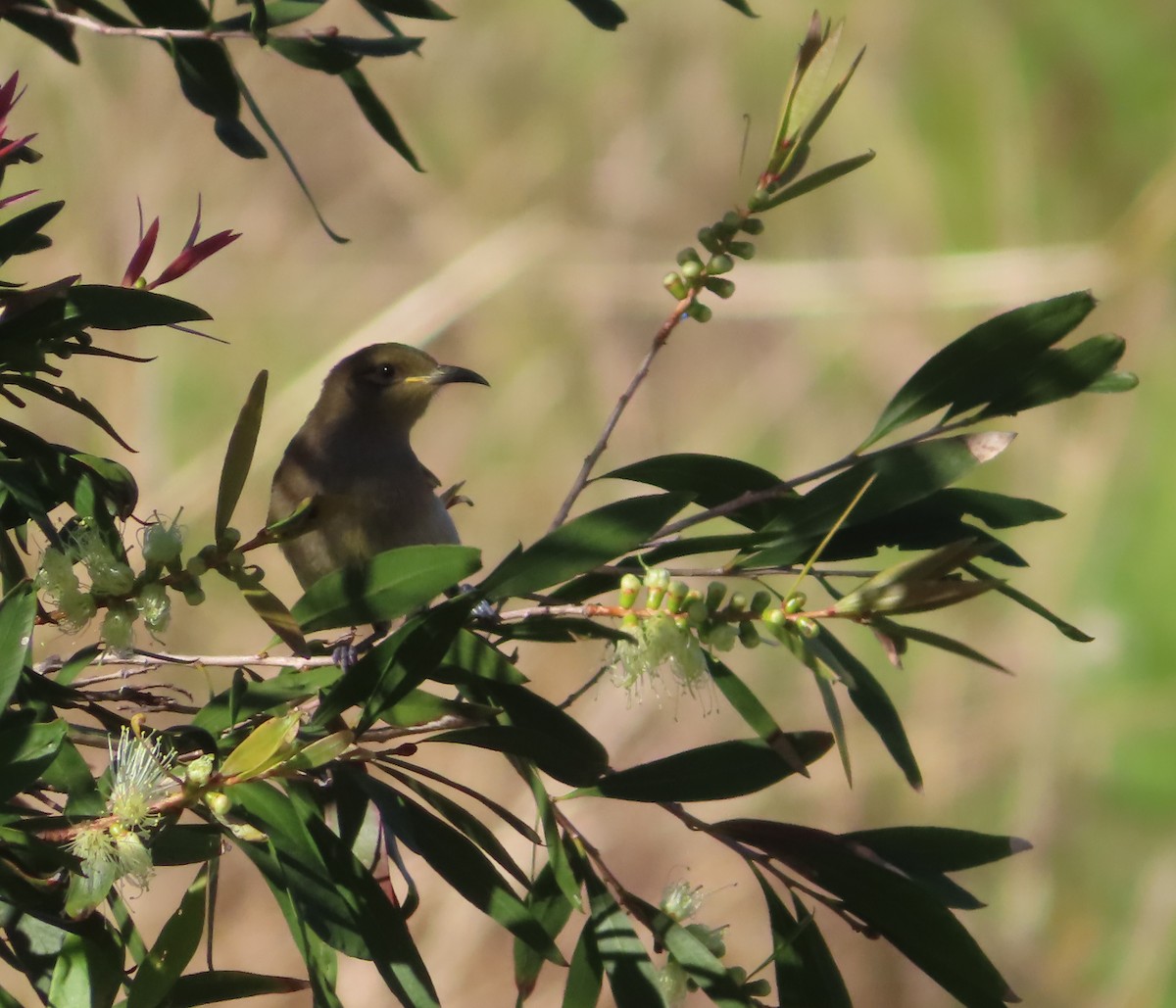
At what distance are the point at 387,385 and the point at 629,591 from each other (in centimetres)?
267

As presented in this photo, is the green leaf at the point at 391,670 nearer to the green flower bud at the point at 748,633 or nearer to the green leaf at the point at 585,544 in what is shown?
the green leaf at the point at 585,544

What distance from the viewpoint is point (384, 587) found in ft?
6.20

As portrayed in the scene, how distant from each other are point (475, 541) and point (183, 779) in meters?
6.29

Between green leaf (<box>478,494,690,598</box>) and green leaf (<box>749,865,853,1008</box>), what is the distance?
52 cm

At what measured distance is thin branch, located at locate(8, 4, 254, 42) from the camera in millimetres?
2449

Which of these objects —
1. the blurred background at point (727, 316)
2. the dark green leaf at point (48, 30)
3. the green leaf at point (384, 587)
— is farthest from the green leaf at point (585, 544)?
the blurred background at point (727, 316)

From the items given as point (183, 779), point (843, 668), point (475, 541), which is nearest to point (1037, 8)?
point (475, 541)

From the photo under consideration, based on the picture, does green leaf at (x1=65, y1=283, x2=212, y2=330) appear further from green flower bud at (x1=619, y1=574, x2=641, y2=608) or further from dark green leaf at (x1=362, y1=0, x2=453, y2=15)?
dark green leaf at (x1=362, y1=0, x2=453, y2=15)

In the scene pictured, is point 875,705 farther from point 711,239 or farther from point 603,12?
point 603,12

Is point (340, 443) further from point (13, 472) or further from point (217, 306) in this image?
point (217, 306)

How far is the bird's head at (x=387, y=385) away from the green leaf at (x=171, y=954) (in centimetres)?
226

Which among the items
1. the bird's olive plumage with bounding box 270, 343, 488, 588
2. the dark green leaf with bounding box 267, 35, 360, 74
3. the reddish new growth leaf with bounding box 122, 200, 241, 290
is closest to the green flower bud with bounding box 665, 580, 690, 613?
the reddish new growth leaf with bounding box 122, 200, 241, 290

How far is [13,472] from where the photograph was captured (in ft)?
6.13

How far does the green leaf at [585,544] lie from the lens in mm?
1857
